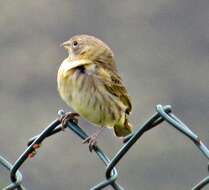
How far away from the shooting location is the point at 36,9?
52.8 feet

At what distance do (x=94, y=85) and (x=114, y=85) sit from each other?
117 mm

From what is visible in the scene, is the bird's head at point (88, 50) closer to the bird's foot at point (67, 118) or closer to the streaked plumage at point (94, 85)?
the streaked plumage at point (94, 85)

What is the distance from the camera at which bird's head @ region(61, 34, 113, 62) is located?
16.2 ft

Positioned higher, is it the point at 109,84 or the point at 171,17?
the point at 109,84

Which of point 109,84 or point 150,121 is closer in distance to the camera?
point 150,121

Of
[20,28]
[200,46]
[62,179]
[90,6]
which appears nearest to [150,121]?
[62,179]

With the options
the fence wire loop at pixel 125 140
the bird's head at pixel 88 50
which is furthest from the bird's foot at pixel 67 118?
the bird's head at pixel 88 50

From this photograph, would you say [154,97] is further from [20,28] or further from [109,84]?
[109,84]

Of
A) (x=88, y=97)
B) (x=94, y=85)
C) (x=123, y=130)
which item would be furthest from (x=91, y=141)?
(x=94, y=85)

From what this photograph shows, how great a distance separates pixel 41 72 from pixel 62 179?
3964mm

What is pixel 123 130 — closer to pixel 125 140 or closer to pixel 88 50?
pixel 88 50

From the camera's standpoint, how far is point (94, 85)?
4.96 metres

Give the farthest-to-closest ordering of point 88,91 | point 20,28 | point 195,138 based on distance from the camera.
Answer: point 20,28
point 88,91
point 195,138

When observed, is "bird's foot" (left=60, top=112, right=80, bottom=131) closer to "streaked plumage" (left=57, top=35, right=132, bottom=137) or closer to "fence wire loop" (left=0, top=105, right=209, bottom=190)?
"fence wire loop" (left=0, top=105, right=209, bottom=190)
